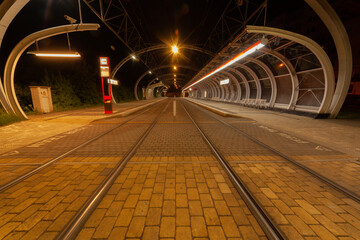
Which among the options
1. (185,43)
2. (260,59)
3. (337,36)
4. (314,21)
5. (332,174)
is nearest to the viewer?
(332,174)

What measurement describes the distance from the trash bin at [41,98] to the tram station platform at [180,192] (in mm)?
10641

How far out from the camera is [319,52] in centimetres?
932

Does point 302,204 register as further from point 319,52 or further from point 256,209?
point 319,52

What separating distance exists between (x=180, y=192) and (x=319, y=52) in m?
12.3

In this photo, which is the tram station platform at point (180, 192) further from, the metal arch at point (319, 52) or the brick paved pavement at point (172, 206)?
the metal arch at point (319, 52)

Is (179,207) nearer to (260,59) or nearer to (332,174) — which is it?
(332,174)

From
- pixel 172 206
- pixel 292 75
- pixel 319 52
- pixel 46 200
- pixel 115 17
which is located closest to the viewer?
pixel 172 206

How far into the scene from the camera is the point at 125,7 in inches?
541

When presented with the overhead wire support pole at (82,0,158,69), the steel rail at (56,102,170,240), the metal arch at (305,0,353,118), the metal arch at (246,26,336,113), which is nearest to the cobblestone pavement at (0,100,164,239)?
the steel rail at (56,102,170,240)

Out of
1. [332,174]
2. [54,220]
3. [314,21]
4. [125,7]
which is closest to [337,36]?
[332,174]

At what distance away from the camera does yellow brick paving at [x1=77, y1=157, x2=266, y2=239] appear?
1.93 metres

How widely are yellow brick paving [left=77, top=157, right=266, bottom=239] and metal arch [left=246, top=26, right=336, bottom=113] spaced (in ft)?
29.3

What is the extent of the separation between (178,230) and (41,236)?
1.73 m

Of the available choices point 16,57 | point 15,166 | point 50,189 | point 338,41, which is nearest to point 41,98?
point 16,57
